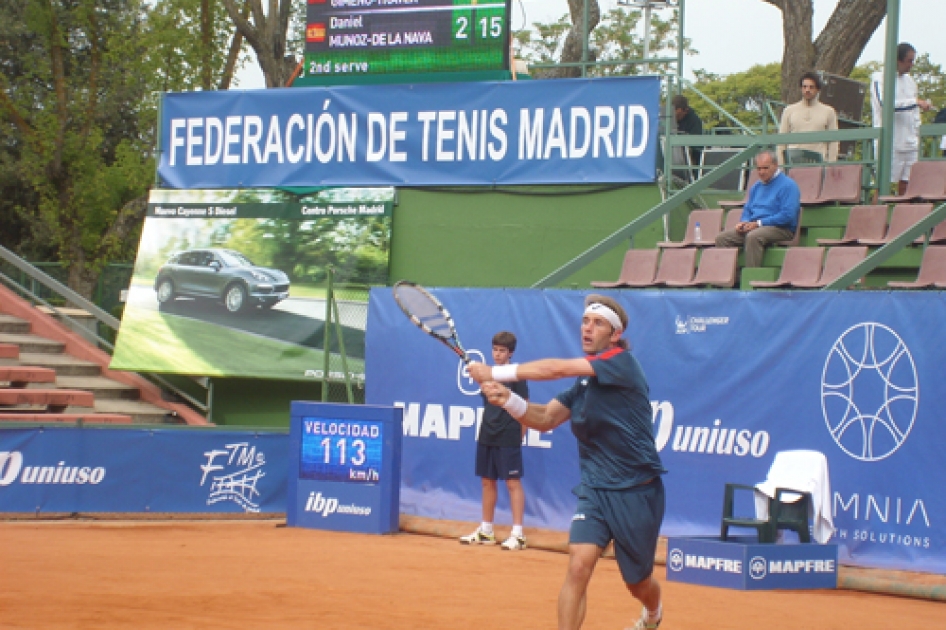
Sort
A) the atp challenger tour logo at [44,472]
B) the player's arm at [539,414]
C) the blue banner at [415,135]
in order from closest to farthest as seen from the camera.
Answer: the player's arm at [539,414] < the atp challenger tour logo at [44,472] < the blue banner at [415,135]

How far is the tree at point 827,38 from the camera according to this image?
2227 cm

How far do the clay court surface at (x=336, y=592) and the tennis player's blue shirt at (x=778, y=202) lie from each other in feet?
14.8

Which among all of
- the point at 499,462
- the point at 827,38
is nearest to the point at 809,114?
the point at 499,462

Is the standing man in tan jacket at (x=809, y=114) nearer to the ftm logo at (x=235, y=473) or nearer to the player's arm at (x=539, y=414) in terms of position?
the ftm logo at (x=235, y=473)

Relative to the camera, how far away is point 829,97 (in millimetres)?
17047

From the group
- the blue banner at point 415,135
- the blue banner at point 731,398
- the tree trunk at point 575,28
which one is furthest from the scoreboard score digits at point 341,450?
the tree trunk at point 575,28

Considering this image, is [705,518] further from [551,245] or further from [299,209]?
[299,209]

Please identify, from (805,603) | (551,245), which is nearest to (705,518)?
(805,603)

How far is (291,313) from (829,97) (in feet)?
26.7

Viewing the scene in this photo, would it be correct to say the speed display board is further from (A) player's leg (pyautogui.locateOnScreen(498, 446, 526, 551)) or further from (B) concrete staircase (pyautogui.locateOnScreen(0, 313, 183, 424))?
(A) player's leg (pyautogui.locateOnScreen(498, 446, 526, 551))

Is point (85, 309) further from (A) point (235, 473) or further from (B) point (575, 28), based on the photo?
(B) point (575, 28)

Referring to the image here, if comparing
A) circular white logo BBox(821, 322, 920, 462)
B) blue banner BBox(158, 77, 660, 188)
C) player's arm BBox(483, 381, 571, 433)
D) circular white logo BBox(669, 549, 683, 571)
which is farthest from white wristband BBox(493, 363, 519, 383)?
blue banner BBox(158, 77, 660, 188)

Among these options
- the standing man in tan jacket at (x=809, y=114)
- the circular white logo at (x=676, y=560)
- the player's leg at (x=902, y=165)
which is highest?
the standing man in tan jacket at (x=809, y=114)

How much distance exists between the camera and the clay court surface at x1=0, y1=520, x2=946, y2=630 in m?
7.89
